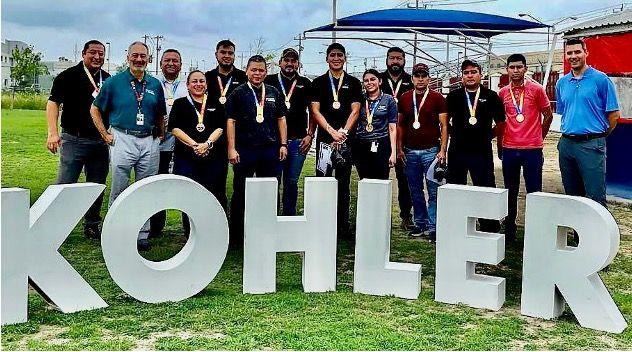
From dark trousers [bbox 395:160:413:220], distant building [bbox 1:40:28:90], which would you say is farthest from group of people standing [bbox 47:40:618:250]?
distant building [bbox 1:40:28:90]

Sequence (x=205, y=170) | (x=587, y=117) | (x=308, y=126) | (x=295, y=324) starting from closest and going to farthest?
(x=295, y=324) → (x=587, y=117) → (x=205, y=170) → (x=308, y=126)

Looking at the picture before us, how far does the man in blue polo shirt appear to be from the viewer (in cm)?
559

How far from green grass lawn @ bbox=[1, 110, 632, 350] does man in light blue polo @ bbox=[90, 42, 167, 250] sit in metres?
0.90

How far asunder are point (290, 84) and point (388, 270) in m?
2.35

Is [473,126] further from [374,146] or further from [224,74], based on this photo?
[224,74]

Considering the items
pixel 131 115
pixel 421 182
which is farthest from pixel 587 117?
pixel 131 115

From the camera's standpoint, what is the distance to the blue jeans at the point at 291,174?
6.41m

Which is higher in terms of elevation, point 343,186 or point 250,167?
point 250,167

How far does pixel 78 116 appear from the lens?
6176 mm

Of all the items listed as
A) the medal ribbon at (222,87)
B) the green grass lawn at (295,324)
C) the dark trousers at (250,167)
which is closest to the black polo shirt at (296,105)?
the medal ribbon at (222,87)

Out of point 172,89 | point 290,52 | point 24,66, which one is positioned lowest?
point 172,89

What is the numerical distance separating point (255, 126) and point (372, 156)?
1.15m

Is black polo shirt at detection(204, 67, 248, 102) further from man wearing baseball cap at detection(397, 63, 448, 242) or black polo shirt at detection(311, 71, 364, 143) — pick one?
man wearing baseball cap at detection(397, 63, 448, 242)

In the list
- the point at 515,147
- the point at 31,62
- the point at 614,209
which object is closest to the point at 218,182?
the point at 515,147
